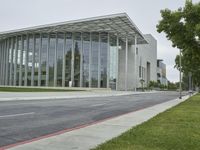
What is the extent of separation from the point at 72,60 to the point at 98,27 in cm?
1210

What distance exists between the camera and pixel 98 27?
72.8 m

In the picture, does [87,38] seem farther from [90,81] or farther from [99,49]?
[90,81]

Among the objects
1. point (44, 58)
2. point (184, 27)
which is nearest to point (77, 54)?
point (44, 58)

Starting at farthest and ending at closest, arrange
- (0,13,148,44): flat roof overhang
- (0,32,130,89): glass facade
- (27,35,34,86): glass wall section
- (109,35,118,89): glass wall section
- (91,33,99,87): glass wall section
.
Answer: (27,35,34,86): glass wall section → (109,35,118,89): glass wall section → (0,32,130,89): glass facade → (91,33,99,87): glass wall section → (0,13,148,44): flat roof overhang

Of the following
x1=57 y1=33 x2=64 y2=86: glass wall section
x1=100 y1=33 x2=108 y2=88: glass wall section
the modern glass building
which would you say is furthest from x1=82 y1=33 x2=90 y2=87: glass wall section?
x1=57 y1=33 x2=64 y2=86: glass wall section

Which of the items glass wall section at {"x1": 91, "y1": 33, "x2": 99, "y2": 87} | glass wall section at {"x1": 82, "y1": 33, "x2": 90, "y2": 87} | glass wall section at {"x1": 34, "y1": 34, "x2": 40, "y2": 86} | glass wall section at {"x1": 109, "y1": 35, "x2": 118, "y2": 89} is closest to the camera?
glass wall section at {"x1": 91, "y1": 33, "x2": 99, "y2": 87}

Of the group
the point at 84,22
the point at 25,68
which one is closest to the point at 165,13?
the point at 84,22

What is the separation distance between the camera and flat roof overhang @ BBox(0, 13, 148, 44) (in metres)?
64.6

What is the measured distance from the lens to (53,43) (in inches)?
3189

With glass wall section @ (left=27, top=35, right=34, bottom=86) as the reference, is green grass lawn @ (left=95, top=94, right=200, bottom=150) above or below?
below

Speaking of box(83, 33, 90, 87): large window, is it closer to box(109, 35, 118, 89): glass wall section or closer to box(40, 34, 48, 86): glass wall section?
box(109, 35, 118, 89): glass wall section

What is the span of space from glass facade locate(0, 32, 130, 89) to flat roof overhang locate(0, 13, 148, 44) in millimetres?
3078

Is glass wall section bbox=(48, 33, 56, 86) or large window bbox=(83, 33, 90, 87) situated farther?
glass wall section bbox=(48, 33, 56, 86)

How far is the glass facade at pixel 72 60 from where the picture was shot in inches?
3088
